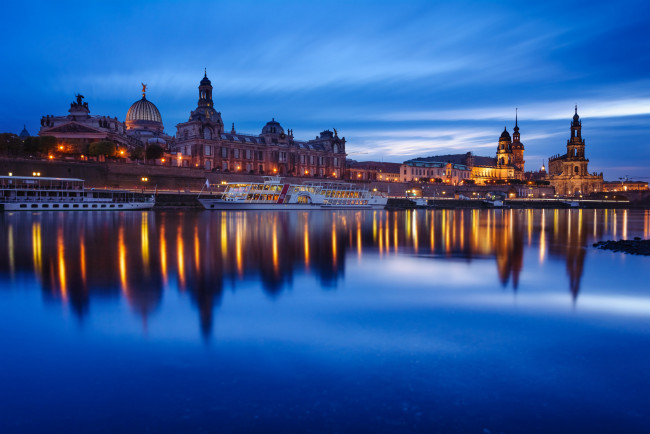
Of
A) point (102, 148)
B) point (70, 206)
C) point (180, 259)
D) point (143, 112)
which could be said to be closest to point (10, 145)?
point (102, 148)

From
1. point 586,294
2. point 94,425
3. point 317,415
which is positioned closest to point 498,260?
point 586,294

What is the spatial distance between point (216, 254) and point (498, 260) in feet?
30.1

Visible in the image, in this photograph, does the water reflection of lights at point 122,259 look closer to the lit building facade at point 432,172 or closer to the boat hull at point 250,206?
the boat hull at point 250,206

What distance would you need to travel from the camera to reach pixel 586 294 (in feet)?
33.8

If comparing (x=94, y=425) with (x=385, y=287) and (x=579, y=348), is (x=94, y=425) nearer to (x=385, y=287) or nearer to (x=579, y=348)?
(x=579, y=348)

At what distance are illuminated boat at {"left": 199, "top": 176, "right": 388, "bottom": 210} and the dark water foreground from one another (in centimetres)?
4046

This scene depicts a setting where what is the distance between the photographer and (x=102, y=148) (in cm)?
6184

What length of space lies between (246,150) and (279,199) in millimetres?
32620

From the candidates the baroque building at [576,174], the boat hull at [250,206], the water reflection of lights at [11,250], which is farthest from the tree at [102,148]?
the baroque building at [576,174]

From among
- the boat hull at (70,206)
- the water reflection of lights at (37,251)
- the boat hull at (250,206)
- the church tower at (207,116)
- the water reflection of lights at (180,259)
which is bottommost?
the water reflection of lights at (180,259)

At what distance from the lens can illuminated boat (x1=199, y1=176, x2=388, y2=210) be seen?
5378 centimetres

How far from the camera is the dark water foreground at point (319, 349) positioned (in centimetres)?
459

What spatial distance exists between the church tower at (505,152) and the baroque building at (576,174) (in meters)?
16.0

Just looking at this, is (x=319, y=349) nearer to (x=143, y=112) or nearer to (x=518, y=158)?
(x=143, y=112)
